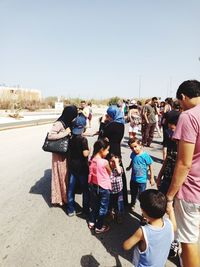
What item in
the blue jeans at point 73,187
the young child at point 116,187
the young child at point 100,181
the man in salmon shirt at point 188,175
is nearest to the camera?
the man in salmon shirt at point 188,175

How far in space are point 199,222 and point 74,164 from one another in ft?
7.31

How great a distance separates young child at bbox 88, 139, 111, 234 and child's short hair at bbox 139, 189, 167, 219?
1.44 metres

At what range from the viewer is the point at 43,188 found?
6031 millimetres

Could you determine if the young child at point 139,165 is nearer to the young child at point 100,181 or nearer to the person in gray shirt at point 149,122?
the young child at point 100,181

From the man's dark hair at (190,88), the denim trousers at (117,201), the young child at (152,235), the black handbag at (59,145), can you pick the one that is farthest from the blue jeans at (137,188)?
the man's dark hair at (190,88)

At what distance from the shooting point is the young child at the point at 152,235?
252 centimetres

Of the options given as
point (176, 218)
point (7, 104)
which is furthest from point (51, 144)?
point (7, 104)

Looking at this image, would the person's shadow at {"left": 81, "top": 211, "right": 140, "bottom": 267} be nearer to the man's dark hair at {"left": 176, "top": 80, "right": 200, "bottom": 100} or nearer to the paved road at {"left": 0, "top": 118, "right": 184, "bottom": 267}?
the paved road at {"left": 0, "top": 118, "right": 184, "bottom": 267}

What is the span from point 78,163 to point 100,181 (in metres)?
0.59

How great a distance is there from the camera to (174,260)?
3.49 m

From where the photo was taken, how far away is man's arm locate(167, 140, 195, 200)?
2.48 metres

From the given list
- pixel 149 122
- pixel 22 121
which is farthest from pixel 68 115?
pixel 22 121

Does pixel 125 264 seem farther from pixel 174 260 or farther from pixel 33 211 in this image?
pixel 33 211

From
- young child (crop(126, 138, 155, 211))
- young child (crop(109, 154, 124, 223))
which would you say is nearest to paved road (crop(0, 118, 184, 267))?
young child (crop(109, 154, 124, 223))
